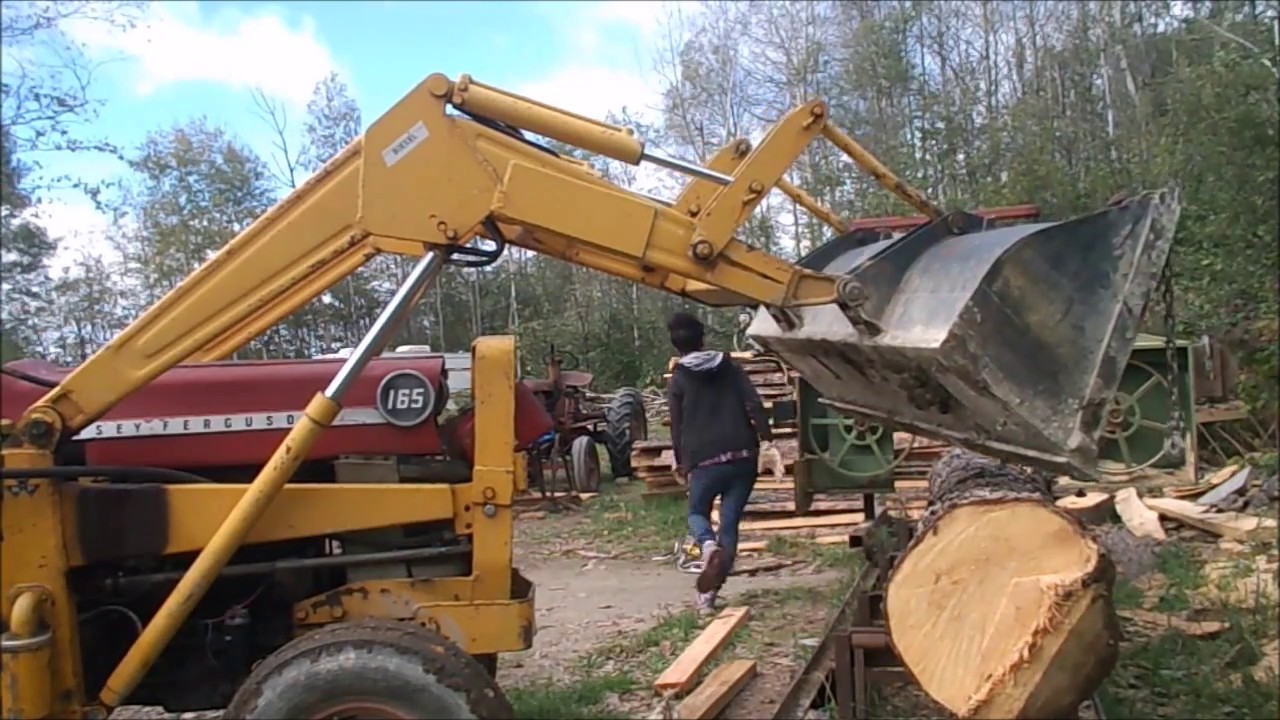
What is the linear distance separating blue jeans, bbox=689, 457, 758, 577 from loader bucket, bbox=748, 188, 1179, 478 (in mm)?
2510

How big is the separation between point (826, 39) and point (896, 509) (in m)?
22.8

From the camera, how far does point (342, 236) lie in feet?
13.9

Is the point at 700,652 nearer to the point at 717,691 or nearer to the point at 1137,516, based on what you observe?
the point at 717,691

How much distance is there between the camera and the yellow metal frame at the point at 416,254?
13.5 feet

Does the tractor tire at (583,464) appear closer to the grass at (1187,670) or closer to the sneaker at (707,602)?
the sneaker at (707,602)

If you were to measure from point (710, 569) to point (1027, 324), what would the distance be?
11.0 feet

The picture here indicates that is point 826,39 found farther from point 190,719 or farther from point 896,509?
point 190,719

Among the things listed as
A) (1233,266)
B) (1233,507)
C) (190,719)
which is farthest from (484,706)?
(1233,266)

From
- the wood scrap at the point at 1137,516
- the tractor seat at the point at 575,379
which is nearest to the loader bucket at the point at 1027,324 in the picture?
the wood scrap at the point at 1137,516

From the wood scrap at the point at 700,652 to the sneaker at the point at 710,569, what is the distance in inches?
7.4

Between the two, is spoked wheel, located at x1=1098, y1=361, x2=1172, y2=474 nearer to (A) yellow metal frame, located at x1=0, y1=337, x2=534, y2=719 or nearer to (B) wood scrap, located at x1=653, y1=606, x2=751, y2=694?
(B) wood scrap, located at x1=653, y1=606, x2=751, y2=694

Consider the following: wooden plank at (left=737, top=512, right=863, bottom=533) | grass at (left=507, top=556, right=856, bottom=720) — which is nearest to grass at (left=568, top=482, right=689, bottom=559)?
wooden plank at (left=737, top=512, right=863, bottom=533)

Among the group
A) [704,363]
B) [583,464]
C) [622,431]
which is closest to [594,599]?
[704,363]

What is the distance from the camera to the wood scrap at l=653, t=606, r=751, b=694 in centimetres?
550
